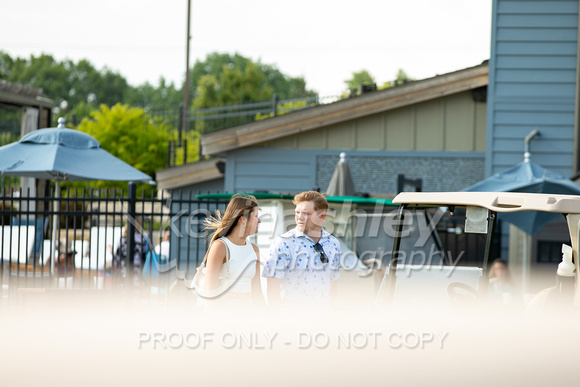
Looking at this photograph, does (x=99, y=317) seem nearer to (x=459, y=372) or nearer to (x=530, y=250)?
(x=459, y=372)

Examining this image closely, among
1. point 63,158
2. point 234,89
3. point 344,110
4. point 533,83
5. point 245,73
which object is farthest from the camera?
point 245,73

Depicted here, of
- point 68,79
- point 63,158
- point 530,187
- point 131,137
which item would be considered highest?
point 68,79

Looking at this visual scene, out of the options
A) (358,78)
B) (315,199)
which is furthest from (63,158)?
(358,78)

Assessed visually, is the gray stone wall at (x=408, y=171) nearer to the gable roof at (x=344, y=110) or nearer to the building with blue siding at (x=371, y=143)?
the building with blue siding at (x=371, y=143)

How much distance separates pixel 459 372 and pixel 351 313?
0.52m

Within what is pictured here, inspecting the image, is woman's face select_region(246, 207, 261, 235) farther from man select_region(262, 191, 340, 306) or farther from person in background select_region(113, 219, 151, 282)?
person in background select_region(113, 219, 151, 282)

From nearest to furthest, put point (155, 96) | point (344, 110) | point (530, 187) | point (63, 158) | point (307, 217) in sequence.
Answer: point (307, 217), point (63, 158), point (530, 187), point (344, 110), point (155, 96)

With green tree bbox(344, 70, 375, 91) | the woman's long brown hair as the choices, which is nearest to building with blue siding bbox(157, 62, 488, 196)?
the woman's long brown hair

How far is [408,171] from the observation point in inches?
521

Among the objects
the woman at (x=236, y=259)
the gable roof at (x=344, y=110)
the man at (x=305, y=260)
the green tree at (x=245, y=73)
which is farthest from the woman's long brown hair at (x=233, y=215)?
the green tree at (x=245, y=73)

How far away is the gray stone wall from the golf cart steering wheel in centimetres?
784

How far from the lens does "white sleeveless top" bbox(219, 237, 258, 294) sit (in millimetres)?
4836

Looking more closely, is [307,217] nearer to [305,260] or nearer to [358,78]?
[305,260]

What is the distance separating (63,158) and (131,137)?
75.5ft
